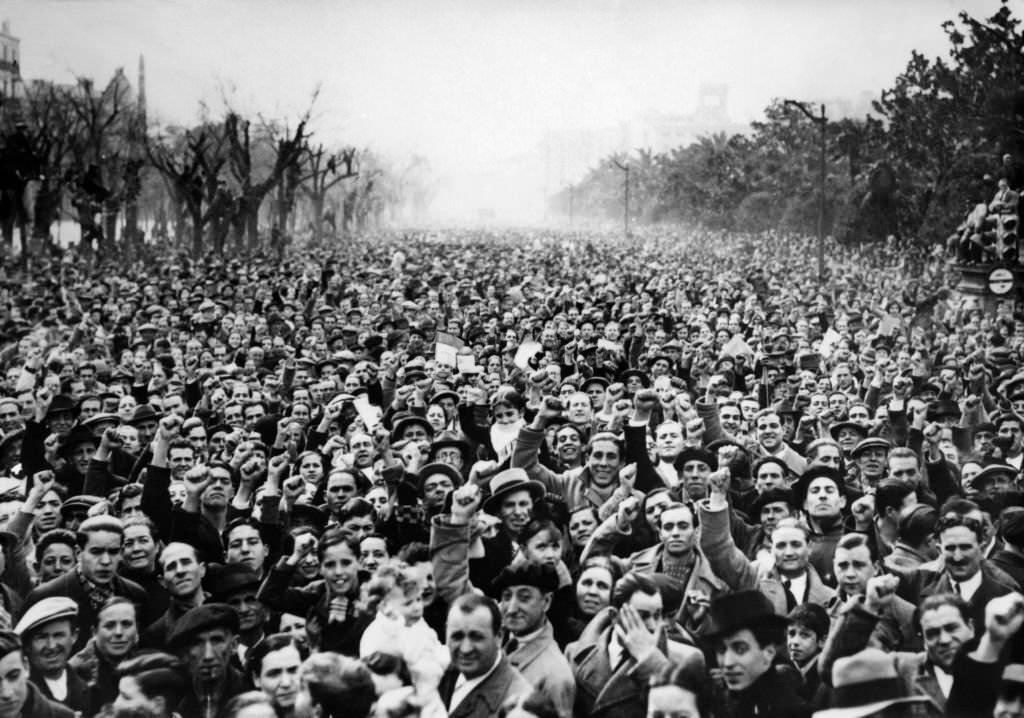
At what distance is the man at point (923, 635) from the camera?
14.3 ft

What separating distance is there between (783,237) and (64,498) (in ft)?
109

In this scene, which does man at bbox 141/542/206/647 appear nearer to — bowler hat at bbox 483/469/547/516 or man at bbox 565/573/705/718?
bowler hat at bbox 483/469/547/516

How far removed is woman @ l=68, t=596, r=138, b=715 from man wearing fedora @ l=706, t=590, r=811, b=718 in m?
2.36

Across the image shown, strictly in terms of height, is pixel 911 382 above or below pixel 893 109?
below

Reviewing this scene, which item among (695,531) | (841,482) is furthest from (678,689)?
(841,482)

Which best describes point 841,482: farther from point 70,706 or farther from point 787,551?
point 70,706

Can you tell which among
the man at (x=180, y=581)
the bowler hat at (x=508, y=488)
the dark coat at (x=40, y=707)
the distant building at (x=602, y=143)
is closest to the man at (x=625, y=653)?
the bowler hat at (x=508, y=488)

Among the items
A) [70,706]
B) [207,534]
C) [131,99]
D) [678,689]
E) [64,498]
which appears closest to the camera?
[678,689]

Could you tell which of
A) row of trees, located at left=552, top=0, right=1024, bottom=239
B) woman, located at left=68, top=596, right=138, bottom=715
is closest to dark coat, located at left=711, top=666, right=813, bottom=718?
woman, located at left=68, top=596, right=138, bottom=715

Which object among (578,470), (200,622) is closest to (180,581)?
(200,622)

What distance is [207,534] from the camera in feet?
18.4

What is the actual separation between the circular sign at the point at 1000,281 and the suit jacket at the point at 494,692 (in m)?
12.5

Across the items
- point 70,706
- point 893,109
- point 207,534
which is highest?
point 893,109

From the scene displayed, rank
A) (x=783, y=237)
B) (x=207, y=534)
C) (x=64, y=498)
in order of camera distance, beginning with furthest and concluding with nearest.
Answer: (x=783, y=237), (x=64, y=498), (x=207, y=534)
